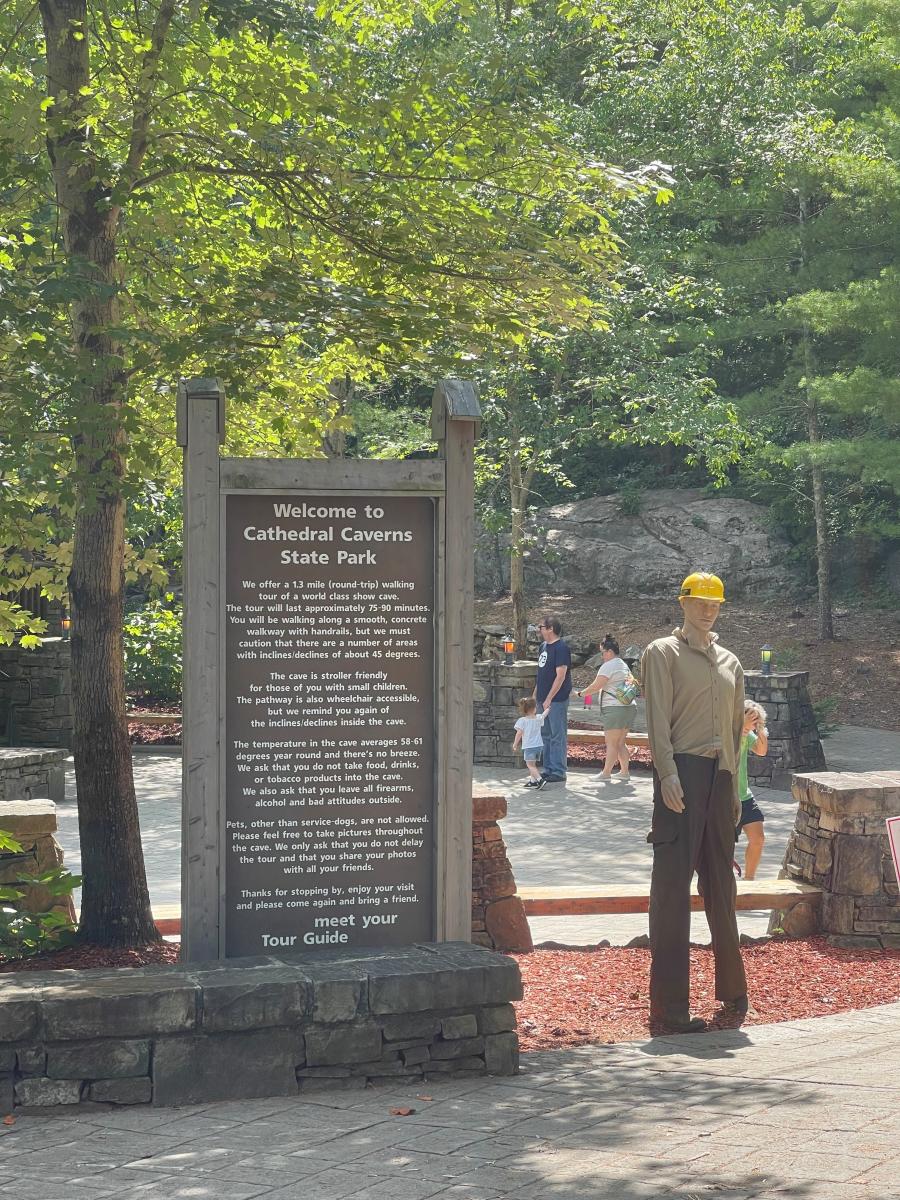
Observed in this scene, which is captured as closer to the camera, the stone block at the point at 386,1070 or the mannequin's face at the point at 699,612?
the stone block at the point at 386,1070

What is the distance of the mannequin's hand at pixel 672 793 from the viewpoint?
22.5 feet

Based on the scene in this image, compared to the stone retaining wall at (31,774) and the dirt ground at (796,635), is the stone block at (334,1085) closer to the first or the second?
the stone retaining wall at (31,774)

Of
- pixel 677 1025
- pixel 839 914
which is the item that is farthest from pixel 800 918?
pixel 677 1025

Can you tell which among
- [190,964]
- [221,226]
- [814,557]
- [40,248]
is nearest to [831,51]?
A: [814,557]

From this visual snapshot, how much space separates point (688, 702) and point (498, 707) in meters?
13.0

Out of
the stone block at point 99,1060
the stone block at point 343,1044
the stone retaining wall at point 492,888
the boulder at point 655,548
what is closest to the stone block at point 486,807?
the stone retaining wall at point 492,888

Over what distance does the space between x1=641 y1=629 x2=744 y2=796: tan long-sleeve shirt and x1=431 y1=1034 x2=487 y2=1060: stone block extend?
67.6 inches

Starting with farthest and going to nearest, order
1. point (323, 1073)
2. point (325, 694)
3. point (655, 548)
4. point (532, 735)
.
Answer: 1. point (655, 548)
2. point (532, 735)
3. point (325, 694)
4. point (323, 1073)

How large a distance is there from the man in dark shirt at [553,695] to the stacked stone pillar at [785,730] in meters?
2.55

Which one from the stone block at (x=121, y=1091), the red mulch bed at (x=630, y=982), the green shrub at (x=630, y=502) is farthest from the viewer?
the green shrub at (x=630, y=502)

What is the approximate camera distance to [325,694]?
620 centimetres

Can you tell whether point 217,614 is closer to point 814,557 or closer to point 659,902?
point 659,902

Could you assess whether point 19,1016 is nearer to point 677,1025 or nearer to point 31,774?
point 677,1025

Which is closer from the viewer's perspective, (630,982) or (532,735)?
(630,982)
